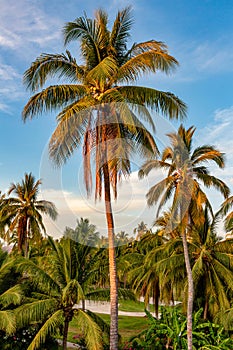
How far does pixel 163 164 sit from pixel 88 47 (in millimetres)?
5140

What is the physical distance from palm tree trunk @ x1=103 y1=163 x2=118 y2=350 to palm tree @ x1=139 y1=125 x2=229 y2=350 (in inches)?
64.2

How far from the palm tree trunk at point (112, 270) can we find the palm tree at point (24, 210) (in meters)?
13.1

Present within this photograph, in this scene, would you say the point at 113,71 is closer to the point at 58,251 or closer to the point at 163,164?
the point at 163,164

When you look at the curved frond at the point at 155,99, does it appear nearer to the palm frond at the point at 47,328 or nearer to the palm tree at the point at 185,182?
the palm tree at the point at 185,182

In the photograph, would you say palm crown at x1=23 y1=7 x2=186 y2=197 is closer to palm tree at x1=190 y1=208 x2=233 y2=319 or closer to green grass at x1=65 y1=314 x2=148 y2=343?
palm tree at x1=190 y1=208 x2=233 y2=319

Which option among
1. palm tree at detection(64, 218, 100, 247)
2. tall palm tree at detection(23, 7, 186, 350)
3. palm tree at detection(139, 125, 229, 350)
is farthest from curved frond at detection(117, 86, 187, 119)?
palm tree at detection(64, 218, 100, 247)

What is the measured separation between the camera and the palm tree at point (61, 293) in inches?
455

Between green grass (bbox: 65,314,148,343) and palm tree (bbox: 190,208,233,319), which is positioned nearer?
palm tree (bbox: 190,208,233,319)

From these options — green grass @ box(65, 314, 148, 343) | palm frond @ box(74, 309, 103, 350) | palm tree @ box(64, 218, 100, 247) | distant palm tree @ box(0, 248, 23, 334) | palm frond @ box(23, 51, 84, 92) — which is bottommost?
green grass @ box(65, 314, 148, 343)

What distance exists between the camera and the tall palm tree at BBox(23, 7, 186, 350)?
35.8ft

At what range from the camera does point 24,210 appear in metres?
24.5

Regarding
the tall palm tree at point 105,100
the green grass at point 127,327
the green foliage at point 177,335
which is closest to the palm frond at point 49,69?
the tall palm tree at point 105,100

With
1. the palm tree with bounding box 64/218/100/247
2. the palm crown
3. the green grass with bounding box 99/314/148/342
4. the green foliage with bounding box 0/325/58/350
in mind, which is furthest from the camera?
the green grass with bounding box 99/314/148/342

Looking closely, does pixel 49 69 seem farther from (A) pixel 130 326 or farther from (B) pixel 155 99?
(A) pixel 130 326
